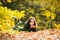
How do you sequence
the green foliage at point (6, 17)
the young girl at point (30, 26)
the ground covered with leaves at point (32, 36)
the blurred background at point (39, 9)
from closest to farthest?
1. the green foliage at point (6, 17)
2. the ground covered with leaves at point (32, 36)
3. the young girl at point (30, 26)
4. the blurred background at point (39, 9)

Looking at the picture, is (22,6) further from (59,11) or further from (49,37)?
(49,37)

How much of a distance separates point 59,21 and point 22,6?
3.00 m

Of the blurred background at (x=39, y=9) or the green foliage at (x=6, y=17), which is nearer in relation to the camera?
the green foliage at (x=6, y=17)

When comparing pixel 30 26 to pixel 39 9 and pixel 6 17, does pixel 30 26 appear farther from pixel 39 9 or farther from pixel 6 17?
pixel 39 9

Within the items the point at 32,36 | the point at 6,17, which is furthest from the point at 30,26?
the point at 6,17

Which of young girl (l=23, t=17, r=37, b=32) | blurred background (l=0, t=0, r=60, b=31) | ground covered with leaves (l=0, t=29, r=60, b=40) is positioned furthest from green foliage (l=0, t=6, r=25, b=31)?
blurred background (l=0, t=0, r=60, b=31)

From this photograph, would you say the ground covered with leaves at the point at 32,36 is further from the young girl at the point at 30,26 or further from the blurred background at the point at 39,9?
the blurred background at the point at 39,9

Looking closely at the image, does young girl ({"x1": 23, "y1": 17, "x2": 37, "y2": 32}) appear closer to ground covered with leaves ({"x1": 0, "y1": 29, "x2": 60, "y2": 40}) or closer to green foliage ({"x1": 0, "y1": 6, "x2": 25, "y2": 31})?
ground covered with leaves ({"x1": 0, "y1": 29, "x2": 60, "y2": 40})

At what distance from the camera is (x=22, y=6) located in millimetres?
16375

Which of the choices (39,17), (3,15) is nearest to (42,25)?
(39,17)

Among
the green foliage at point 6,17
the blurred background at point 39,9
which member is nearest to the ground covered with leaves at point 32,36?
the green foliage at point 6,17

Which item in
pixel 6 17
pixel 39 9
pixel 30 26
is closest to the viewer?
pixel 6 17

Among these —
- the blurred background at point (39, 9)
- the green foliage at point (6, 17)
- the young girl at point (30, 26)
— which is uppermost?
the green foliage at point (6, 17)

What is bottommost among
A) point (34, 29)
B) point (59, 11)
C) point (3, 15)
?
point (59, 11)
